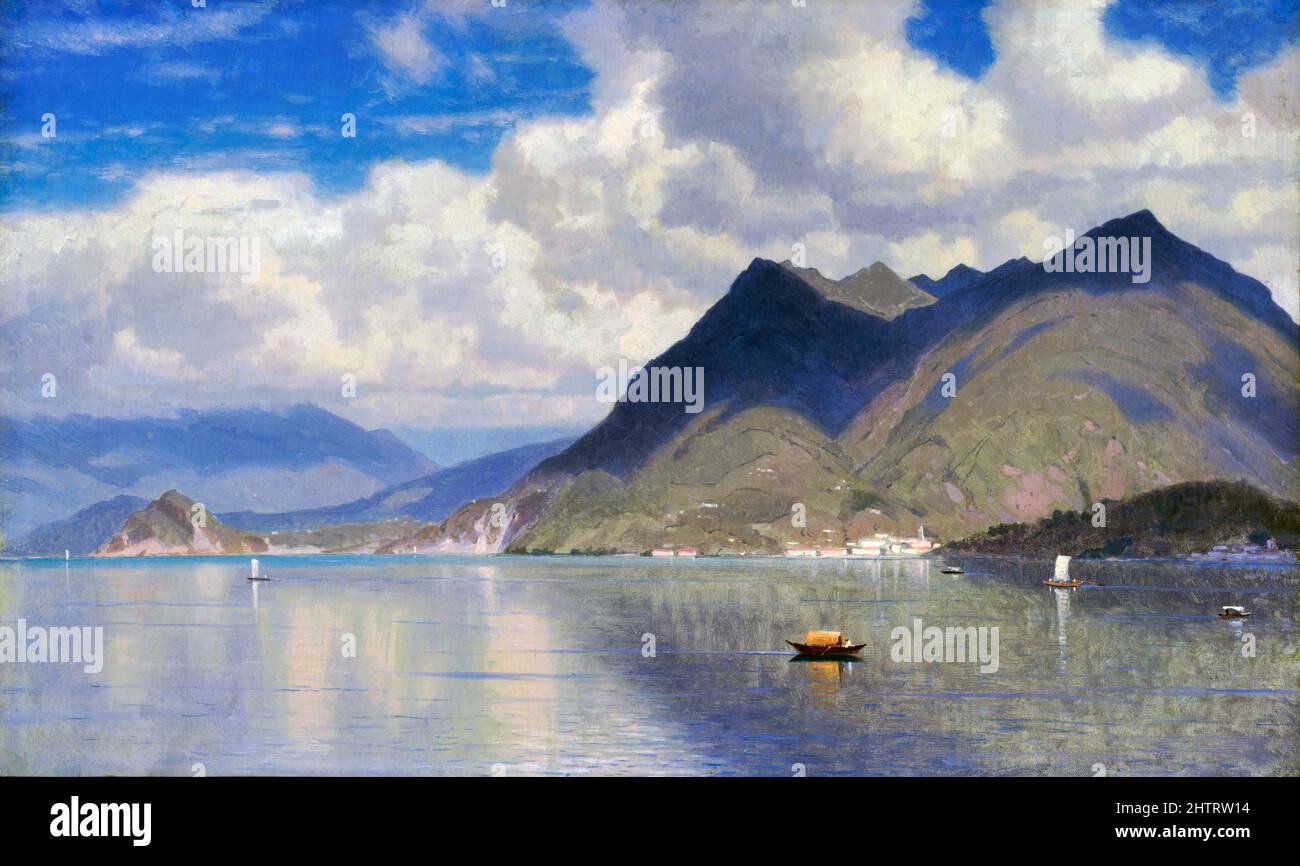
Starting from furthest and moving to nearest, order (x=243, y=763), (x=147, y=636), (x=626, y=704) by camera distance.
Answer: (x=147, y=636)
(x=626, y=704)
(x=243, y=763)

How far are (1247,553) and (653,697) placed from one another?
6623 inches

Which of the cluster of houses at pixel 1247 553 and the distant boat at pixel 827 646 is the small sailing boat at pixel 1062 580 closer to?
the distant boat at pixel 827 646

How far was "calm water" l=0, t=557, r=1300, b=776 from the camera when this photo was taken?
1188 inches

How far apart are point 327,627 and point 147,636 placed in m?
10.2

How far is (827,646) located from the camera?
1956 inches

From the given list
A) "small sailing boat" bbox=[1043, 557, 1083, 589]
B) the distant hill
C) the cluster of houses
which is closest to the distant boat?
"small sailing boat" bbox=[1043, 557, 1083, 589]

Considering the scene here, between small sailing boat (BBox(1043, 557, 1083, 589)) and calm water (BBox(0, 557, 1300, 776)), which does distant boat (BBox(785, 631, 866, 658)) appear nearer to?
calm water (BBox(0, 557, 1300, 776))

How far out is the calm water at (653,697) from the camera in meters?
30.2

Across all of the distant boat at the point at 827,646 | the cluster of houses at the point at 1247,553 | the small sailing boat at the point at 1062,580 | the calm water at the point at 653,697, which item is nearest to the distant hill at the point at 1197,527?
the cluster of houses at the point at 1247,553

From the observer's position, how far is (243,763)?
30.2 m

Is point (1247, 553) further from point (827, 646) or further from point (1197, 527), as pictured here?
point (827, 646)
